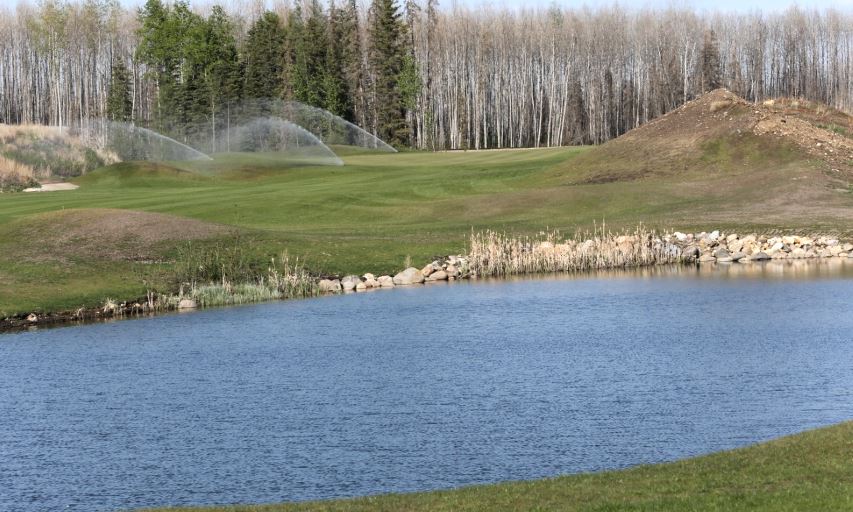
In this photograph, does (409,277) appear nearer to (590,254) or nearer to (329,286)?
(329,286)

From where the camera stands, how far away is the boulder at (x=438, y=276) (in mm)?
45719

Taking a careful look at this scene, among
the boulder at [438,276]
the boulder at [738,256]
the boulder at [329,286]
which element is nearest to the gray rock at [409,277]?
the boulder at [438,276]

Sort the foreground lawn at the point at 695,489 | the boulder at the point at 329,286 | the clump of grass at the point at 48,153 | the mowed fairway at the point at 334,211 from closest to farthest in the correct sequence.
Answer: the foreground lawn at the point at 695,489 → the boulder at the point at 329,286 → the mowed fairway at the point at 334,211 → the clump of grass at the point at 48,153

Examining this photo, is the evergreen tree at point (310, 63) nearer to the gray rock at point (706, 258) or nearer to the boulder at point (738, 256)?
the gray rock at point (706, 258)

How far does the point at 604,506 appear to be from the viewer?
14.1 m

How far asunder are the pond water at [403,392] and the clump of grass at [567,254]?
24.5 feet

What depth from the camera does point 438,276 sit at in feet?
150

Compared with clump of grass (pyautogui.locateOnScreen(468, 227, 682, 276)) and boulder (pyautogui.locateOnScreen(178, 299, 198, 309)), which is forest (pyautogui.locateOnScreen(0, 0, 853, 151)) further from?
boulder (pyautogui.locateOnScreen(178, 299, 198, 309))

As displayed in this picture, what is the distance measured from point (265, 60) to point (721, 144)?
74293mm

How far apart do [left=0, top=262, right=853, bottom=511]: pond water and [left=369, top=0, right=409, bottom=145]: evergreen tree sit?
92426mm

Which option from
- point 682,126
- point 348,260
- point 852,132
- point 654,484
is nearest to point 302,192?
point 348,260

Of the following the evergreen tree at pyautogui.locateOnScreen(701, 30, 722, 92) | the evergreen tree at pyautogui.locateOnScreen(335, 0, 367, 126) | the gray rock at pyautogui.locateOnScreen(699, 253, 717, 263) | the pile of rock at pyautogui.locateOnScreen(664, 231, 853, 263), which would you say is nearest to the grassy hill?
the pile of rock at pyautogui.locateOnScreen(664, 231, 853, 263)

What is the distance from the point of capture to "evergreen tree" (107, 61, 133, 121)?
421 ft

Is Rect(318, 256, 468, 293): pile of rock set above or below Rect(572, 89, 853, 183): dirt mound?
below
